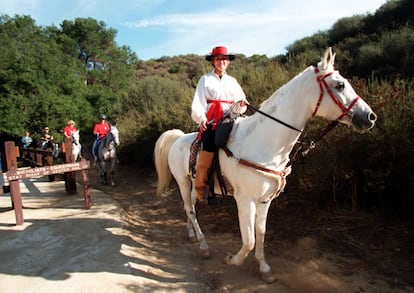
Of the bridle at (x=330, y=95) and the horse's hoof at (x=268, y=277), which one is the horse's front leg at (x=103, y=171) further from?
the bridle at (x=330, y=95)

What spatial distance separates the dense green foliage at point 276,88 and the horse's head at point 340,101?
0.99 m

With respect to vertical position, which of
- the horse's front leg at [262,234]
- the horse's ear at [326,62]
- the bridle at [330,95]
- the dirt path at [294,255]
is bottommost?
the dirt path at [294,255]

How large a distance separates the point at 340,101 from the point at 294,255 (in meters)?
2.28

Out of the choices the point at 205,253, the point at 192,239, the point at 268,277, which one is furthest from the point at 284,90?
the point at 192,239

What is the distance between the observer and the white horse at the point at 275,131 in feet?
7.79

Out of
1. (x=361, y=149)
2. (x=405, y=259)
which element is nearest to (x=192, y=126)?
(x=361, y=149)

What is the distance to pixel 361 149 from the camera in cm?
409

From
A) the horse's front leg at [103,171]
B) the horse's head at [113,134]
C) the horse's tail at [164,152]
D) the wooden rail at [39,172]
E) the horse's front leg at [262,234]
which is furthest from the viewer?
the horse's front leg at [103,171]

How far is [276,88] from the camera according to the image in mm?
6137

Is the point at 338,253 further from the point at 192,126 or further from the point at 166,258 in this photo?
the point at 192,126

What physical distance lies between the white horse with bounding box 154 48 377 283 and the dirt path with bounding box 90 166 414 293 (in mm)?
351

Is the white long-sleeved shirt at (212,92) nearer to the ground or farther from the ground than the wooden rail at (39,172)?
farther from the ground

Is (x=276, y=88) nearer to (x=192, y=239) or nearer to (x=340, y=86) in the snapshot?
(x=192, y=239)

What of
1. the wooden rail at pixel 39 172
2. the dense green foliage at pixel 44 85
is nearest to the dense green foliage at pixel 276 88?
the dense green foliage at pixel 44 85
